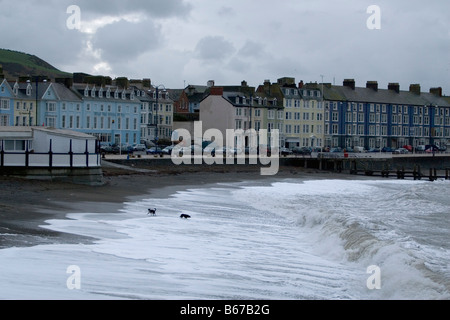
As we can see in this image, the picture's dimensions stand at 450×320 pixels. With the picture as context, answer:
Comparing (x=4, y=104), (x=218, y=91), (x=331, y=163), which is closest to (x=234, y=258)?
(x=331, y=163)

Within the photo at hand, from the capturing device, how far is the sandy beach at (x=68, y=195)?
16625 millimetres

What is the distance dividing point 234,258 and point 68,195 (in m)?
13.3

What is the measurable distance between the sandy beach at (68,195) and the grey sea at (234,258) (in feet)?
2.40

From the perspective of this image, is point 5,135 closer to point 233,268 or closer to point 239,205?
point 239,205

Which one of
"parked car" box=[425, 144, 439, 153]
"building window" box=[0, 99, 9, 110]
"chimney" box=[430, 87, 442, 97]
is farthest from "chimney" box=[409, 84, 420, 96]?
"building window" box=[0, 99, 9, 110]

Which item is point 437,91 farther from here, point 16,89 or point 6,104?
point 6,104

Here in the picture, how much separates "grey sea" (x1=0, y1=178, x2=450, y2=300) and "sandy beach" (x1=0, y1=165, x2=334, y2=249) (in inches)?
28.8

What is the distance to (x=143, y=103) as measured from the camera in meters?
96.9

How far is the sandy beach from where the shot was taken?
1662 centimetres

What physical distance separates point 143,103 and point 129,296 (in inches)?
3393

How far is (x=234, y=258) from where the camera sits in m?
15.9

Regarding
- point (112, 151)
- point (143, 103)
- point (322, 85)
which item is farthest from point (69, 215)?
Answer: point (322, 85)

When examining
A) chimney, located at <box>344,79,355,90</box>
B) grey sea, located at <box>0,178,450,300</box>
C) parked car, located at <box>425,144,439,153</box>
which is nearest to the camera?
grey sea, located at <box>0,178,450,300</box>

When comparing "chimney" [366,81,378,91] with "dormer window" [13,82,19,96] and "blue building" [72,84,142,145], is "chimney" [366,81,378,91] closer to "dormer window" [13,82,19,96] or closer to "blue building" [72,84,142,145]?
"blue building" [72,84,142,145]
